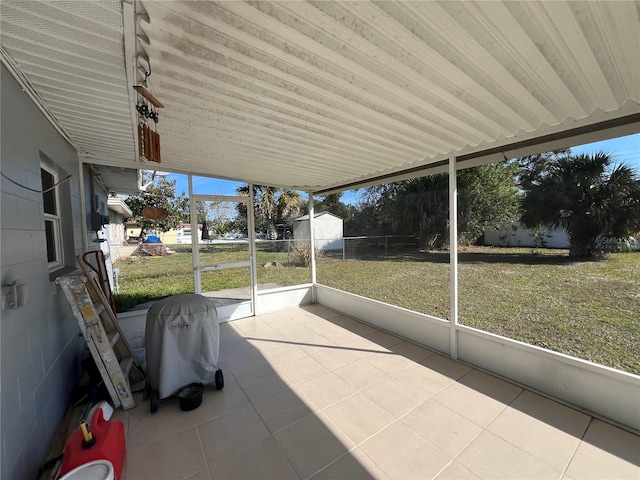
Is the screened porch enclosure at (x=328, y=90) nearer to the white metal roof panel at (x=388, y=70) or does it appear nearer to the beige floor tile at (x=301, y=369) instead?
the white metal roof panel at (x=388, y=70)

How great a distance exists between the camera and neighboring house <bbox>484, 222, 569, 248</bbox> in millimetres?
5348

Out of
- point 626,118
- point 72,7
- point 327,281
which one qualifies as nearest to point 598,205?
point 626,118

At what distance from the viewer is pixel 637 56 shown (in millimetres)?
1353

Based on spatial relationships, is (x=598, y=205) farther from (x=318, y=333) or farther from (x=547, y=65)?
(x=318, y=333)

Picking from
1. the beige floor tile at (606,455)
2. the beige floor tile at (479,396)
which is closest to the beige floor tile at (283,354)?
the beige floor tile at (479,396)

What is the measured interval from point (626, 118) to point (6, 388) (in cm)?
433

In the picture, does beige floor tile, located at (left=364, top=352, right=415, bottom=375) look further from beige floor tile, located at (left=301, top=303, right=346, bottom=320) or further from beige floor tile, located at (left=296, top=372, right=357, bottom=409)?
beige floor tile, located at (left=301, top=303, right=346, bottom=320)

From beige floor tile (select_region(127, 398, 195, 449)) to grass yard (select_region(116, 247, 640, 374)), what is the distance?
7.11ft

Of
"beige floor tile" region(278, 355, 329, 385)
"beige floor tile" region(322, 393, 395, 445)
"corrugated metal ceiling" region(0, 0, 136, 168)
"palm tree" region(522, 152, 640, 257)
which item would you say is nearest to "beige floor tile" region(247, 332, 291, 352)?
"beige floor tile" region(278, 355, 329, 385)

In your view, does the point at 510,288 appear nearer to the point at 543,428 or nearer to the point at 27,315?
the point at 543,428

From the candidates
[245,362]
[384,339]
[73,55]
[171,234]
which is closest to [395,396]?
[384,339]

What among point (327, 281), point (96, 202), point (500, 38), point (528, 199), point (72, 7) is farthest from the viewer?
point (327, 281)

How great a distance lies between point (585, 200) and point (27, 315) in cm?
747

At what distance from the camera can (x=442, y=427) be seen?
1.99 m
